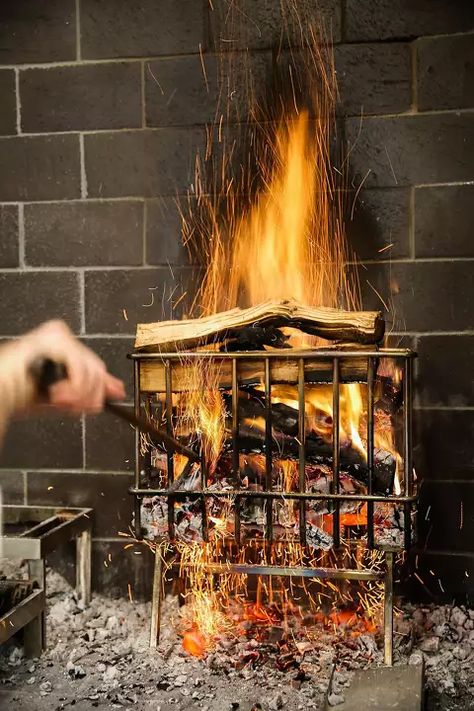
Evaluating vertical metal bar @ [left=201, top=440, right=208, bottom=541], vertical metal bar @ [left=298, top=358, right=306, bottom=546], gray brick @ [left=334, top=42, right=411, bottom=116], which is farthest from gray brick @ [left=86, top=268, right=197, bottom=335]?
gray brick @ [left=334, top=42, right=411, bottom=116]

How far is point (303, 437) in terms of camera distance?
250 centimetres

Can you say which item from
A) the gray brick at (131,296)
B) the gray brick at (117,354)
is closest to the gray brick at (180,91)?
the gray brick at (131,296)

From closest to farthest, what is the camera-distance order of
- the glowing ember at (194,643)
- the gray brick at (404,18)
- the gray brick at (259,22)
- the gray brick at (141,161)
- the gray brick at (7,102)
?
the glowing ember at (194,643), the gray brick at (404,18), the gray brick at (259,22), the gray brick at (141,161), the gray brick at (7,102)

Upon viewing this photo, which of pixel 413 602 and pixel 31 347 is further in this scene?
pixel 413 602

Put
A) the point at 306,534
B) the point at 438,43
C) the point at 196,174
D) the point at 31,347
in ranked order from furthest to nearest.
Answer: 1. the point at 196,174
2. the point at 438,43
3. the point at 306,534
4. the point at 31,347

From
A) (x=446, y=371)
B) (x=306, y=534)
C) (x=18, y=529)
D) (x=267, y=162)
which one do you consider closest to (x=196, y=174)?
(x=267, y=162)

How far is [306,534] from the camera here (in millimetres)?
2582

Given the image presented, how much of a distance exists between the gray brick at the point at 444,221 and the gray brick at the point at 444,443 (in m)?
0.68

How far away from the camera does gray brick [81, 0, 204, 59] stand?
3141 millimetres

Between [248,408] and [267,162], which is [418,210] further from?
[248,408]

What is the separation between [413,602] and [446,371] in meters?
1.00

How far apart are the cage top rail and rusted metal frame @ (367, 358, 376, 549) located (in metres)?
0.05

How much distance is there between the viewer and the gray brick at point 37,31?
3.22 meters

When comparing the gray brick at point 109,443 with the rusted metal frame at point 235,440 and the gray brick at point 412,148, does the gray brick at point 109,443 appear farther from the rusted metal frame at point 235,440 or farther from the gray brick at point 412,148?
the gray brick at point 412,148
